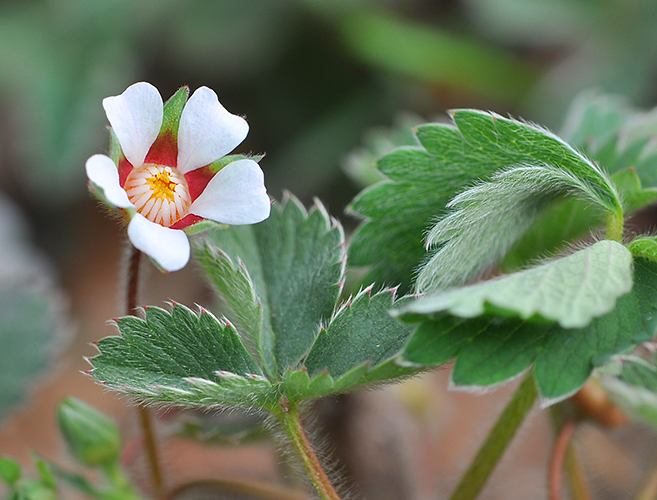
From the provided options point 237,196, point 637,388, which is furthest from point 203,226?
point 637,388

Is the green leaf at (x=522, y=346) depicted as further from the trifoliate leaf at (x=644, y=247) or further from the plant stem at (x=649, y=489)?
the plant stem at (x=649, y=489)

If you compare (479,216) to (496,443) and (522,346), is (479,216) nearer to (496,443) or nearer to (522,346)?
(522,346)

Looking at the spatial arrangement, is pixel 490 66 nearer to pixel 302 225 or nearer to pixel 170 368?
pixel 302 225

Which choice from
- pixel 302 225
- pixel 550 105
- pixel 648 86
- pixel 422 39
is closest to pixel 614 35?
pixel 648 86

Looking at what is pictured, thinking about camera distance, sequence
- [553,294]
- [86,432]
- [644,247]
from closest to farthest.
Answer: [553,294], [644,247], [86,432]

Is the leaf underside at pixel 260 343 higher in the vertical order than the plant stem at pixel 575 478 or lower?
higher

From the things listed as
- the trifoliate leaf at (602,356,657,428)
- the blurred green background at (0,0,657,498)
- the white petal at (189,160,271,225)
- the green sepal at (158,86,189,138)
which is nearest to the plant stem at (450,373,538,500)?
the trifoliate leaf at (602,356,657,428)

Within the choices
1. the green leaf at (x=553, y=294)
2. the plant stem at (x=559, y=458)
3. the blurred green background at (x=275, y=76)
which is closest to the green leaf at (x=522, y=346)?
the green leaf at (x=553, y=294)
